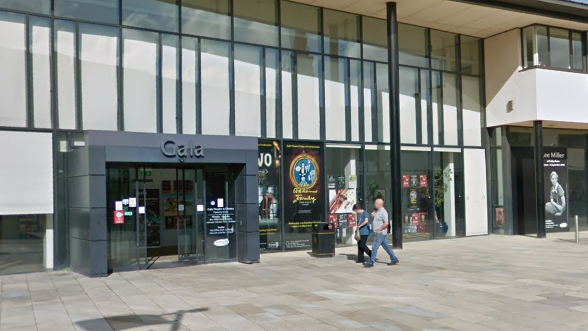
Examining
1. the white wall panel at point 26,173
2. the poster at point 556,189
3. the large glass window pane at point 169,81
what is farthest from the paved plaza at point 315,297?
the poster at point 556,189

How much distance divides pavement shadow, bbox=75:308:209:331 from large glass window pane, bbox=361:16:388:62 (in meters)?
13.8

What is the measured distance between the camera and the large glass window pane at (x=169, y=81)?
54.8 ft

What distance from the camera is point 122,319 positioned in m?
9.20

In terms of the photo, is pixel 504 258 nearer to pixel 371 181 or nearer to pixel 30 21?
pixel 371 181

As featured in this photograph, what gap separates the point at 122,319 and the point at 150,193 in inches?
248

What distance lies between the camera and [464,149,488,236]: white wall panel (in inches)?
912

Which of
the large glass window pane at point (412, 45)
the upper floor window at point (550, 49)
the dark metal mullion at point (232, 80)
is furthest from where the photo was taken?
the upper floor window at point (550, 49)

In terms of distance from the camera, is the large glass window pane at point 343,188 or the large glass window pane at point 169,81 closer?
the large glass window pane at point 169,81

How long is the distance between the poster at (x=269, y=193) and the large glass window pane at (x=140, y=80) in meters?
3.64

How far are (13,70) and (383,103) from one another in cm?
1215

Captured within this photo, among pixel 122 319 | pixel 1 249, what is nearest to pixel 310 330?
pixel 122 319

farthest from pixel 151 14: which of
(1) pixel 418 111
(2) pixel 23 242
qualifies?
(1) pixel 418 111

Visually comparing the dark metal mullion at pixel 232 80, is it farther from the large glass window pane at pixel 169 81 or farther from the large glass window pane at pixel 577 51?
the large glass window pane at pixel 577 51

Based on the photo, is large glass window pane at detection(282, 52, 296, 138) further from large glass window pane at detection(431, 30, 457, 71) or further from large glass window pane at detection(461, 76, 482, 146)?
large glass window pane at detection(461, 76, 482, 146)
